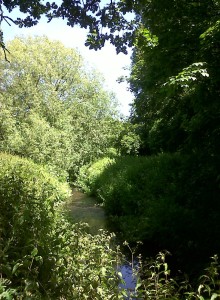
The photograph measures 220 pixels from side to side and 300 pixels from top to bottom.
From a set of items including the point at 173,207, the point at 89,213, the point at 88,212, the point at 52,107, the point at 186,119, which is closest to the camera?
the point at 173,207

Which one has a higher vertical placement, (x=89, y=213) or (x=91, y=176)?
(x=91, y=176)

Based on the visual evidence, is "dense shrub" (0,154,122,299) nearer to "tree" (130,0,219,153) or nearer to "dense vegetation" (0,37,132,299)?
"dense vegetation" (0,37,132,299)

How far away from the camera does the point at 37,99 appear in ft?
68.3

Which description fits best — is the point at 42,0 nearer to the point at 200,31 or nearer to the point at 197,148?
the point at 200,31

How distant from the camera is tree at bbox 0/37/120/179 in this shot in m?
18.3

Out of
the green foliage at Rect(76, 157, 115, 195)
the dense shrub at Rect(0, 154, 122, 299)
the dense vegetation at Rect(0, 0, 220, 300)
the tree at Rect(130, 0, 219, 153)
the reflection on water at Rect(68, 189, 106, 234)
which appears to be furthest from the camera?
the green foliage at Rect(76, 157, 115, 195)

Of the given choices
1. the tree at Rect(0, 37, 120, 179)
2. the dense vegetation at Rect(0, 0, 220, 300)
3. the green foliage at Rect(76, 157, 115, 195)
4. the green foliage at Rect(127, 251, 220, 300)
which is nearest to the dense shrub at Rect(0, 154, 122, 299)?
the dense vegetation at Rect(0, 0, 220, 300)

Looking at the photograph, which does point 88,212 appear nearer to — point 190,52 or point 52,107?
point 190,52

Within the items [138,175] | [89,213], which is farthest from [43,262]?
[89,213]

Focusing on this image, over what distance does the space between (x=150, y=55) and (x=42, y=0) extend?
4237 mm

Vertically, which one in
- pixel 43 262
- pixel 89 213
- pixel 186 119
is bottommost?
pixel 89 213

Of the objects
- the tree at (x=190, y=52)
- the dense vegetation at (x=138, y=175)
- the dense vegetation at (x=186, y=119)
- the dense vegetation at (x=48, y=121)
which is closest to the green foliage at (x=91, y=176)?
the dense vegetation at (x=138, y=175)

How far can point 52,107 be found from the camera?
67.3ft

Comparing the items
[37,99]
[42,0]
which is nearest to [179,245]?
[42,0]
